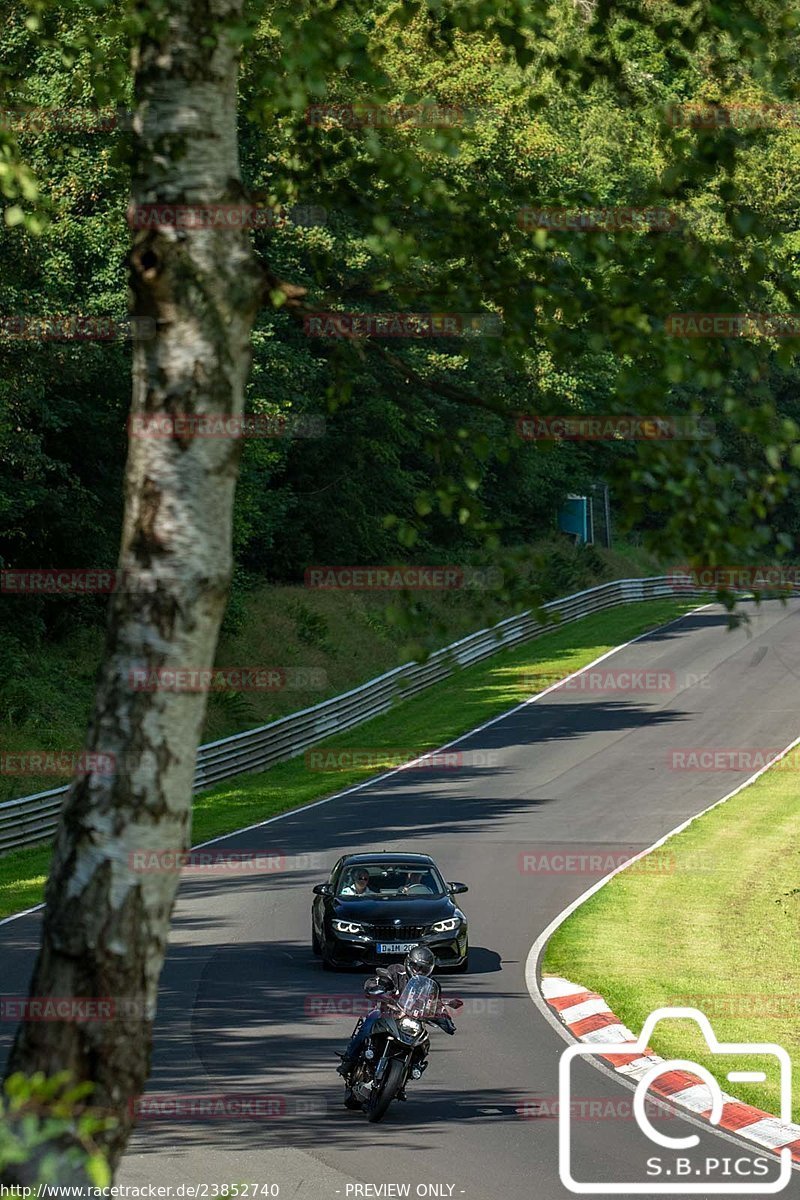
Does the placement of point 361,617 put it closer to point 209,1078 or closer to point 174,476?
point 209,1078

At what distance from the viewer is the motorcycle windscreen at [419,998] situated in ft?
45.3

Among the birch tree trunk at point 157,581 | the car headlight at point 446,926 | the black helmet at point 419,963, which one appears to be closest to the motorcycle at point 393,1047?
the black helmet at point 419,963

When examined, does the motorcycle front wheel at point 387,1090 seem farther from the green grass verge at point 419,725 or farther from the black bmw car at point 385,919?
the green grass verge at point 419,725

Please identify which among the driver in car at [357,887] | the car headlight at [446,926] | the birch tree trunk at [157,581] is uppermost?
the birch tree trunk at [157,581]

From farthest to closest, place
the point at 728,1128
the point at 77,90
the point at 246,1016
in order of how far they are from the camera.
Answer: the point at 246,1016 → the point at 728,1128 → the point at 77,90

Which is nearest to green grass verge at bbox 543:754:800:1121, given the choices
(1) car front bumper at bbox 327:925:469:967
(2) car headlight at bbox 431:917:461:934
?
(1) car front bumper at bbox 327:925:469:967

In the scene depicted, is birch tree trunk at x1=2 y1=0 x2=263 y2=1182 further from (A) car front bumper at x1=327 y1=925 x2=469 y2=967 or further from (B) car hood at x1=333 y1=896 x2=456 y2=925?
(B) car hood at x1=333 y1=896 x2=456 y2=925

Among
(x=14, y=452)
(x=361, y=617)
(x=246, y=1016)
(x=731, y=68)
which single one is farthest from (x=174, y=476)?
(x=361, y=617)

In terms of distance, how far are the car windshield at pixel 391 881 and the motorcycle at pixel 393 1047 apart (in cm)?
782

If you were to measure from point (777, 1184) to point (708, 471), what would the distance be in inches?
298

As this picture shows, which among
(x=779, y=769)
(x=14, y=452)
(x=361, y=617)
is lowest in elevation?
(x=779, y=769)

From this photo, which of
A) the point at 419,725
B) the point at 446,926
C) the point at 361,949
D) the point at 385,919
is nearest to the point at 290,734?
the point at 419,725

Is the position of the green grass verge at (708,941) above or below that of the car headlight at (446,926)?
below

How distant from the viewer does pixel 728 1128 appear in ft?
44.9
